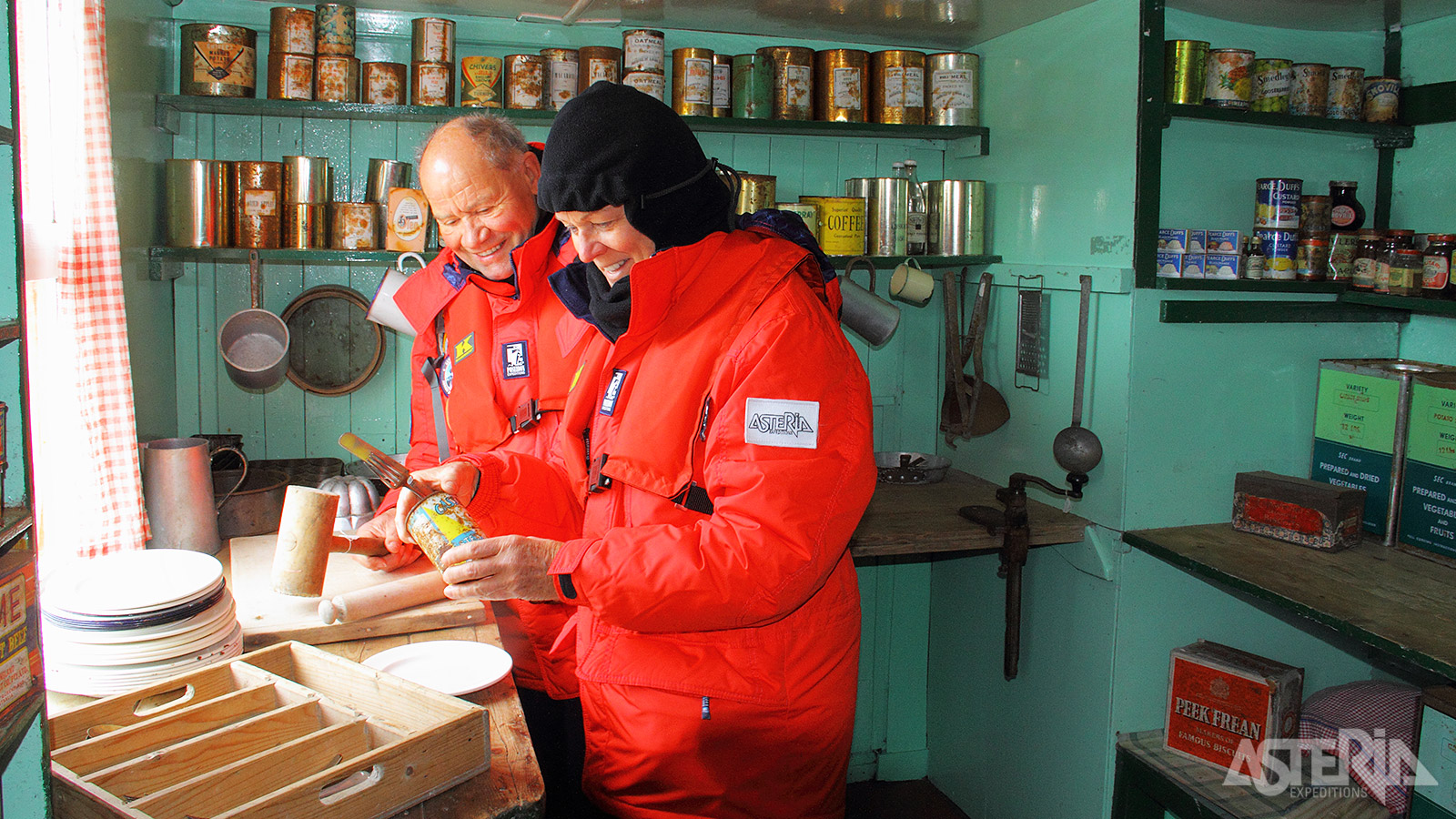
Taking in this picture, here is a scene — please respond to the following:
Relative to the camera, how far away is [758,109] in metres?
3.04

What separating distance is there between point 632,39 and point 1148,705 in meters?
2.35

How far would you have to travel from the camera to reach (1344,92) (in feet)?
9.22

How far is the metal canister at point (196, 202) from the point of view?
2.69 metres

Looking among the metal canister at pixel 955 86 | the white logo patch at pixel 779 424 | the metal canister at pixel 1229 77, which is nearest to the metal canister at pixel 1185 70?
the metal canister at pixel 1229 77

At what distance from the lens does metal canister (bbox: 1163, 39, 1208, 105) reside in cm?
264

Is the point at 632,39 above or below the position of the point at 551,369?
above

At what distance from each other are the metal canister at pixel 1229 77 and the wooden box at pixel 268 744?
2491 millimetres

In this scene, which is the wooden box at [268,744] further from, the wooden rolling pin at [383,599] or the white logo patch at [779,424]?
the white logo patch at [779,424]

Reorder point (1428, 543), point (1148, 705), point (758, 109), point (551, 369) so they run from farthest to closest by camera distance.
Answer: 1. point (758, 109)
2. point (1148, 705)
3. point (1428, 543)
4. point (551, 369)

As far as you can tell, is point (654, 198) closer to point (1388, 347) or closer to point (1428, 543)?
point (1428, 543)

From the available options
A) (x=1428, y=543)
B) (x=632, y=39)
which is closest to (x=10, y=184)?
(x=632, y=39)

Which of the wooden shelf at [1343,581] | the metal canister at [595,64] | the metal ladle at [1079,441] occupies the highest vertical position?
the metal canister at [595,64]

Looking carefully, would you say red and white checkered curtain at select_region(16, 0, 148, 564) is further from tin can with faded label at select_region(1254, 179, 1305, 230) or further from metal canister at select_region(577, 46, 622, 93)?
Answer: tin can with faded label at select_region(1254, 179, 1305, 230)

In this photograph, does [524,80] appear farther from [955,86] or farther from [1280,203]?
[1280,203]
